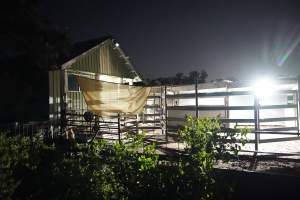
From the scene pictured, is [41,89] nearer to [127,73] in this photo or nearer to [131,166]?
[127,73]

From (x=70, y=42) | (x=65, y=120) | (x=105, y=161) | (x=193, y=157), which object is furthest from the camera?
(x=70, y=42)

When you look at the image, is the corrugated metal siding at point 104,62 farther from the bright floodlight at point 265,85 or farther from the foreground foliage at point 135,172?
the foreground foliage at point 135,172

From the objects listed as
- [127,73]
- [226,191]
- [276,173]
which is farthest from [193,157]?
[127,73]

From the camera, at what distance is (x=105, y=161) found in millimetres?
4547

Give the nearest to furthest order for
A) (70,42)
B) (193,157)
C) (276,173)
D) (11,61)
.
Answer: (193,157) < (276,173) < (70,42) < (11,61)

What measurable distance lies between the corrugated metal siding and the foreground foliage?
34.0 ft

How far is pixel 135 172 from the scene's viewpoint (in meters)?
4.18

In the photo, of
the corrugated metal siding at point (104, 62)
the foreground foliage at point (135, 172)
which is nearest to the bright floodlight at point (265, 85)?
the foreground foliage at point (135, 172)

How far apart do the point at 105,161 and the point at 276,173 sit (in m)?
3.63

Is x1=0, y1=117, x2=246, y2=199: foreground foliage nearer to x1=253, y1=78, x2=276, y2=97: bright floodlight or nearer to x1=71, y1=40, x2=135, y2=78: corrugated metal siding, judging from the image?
x1=253, y1=78, x2=276, y2=97: bright floodlight

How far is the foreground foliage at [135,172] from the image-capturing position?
391 centimetres

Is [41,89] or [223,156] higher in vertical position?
[41,89]

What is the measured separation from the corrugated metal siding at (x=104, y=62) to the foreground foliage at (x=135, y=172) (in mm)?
10356

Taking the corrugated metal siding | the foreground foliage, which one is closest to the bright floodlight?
the foreground foliage
